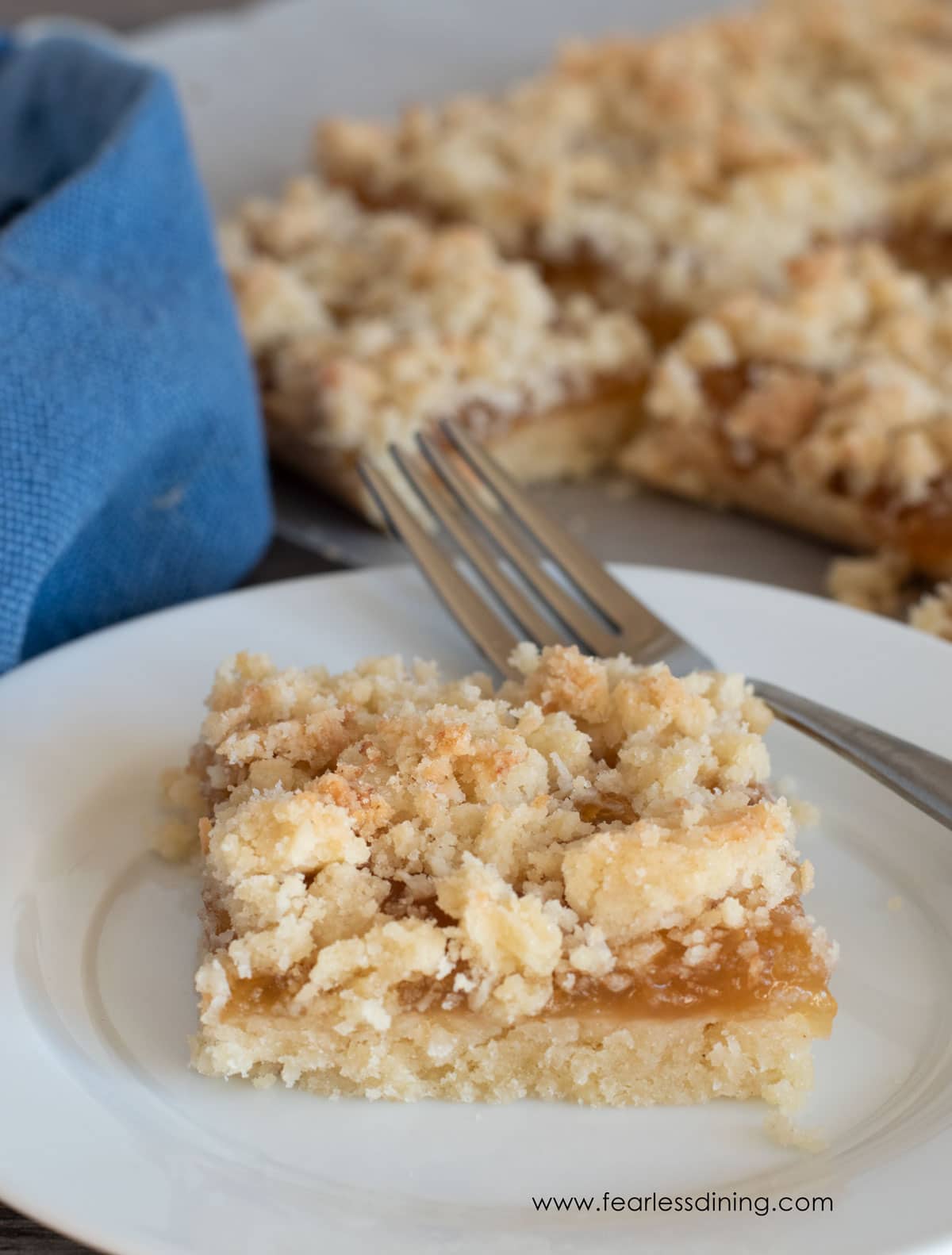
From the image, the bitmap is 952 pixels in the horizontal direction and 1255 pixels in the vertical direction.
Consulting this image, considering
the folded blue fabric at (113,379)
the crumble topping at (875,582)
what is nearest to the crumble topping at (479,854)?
the folded blue fabric at (113,379)

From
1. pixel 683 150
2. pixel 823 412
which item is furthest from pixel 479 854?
pixel 683 150

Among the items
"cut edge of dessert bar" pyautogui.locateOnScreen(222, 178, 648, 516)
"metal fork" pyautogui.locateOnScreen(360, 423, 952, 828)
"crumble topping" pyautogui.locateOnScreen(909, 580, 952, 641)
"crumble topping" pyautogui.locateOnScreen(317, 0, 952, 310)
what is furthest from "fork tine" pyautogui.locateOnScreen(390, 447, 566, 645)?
"crumble topping" pyautogui.locateOnScreen(317, 0, 952, 310)

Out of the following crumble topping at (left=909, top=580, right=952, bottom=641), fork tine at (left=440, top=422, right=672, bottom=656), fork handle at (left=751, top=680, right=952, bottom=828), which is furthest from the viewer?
crumble topping at (left=909, top=580, right=952, bottom=641)

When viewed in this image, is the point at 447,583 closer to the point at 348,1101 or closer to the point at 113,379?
the point at 113,379

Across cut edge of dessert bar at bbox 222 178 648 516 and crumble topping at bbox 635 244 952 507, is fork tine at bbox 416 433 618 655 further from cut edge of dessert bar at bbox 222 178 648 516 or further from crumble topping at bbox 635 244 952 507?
crumble topping at bbox 635 244 952 507

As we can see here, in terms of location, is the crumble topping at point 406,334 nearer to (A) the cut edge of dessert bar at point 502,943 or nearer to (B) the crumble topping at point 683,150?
(B) the crumble topping at point 683,150

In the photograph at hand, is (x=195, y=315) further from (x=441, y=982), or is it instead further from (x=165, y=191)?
(x=441, y=982)
